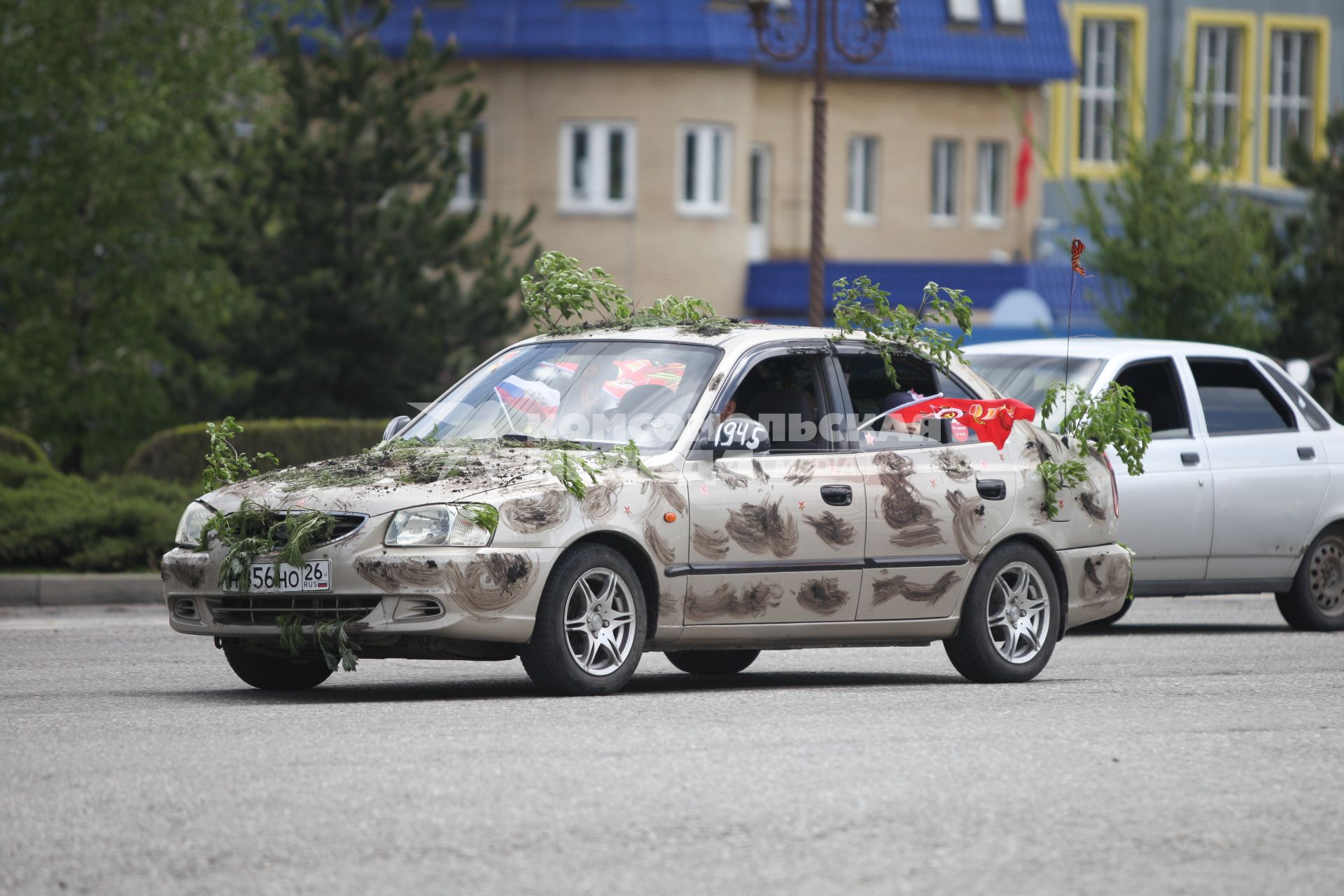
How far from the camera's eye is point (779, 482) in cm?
1022

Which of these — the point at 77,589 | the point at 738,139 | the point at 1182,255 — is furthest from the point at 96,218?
the point at 77,589

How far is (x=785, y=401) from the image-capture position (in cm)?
1060

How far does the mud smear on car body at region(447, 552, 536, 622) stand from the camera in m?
9.20

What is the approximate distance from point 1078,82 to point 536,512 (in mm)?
47410

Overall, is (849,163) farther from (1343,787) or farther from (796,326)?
(1343,787)

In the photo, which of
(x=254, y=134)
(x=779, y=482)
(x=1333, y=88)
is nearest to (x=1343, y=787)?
(x=779, y=482)

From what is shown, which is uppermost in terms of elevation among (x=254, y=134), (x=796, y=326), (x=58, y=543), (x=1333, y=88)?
(x=1333, y=88)

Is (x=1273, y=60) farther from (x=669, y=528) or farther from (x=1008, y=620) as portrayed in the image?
(x=669, y=528)

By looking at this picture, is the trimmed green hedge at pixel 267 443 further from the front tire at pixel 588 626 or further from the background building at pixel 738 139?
the background building at pixel 738 139

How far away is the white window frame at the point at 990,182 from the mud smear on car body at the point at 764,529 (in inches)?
1630

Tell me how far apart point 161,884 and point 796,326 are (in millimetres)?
5774

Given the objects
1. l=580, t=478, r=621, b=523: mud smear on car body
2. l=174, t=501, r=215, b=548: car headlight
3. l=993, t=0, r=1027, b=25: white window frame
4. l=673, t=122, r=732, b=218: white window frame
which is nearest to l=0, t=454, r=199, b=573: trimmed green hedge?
l=174, t=501, r=215, b=548: car headlight

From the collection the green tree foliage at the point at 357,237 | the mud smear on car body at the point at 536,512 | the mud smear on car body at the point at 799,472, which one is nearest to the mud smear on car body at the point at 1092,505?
the mud smear on car body at the point at 799,472

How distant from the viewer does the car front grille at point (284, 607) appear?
9.30m
